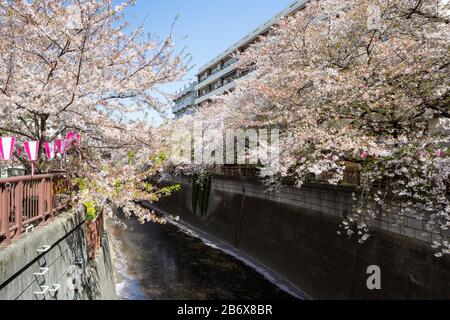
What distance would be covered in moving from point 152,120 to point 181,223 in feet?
72.7

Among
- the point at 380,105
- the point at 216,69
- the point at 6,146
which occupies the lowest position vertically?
the point at 6,146

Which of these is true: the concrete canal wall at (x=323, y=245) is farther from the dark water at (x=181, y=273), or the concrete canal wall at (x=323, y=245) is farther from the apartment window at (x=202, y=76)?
the apartment window at (x=202, y=76)

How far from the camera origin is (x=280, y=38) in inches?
585

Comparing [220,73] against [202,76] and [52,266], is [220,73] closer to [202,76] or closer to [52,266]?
[202,76]

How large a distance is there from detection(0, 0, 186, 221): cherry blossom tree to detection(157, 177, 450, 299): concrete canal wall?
282 inches

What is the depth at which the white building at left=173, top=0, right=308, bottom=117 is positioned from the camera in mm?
37475

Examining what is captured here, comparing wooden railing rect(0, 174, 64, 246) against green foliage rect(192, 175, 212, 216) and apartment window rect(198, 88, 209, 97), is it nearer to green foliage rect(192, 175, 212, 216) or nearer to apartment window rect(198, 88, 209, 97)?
green foliage rect(192, 175, 212, 216)

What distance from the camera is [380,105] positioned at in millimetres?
10086

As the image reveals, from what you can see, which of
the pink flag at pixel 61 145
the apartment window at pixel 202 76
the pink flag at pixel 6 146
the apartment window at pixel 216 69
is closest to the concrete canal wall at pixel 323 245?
the pink flag at pixel 61 145

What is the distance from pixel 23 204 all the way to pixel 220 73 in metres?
44.0

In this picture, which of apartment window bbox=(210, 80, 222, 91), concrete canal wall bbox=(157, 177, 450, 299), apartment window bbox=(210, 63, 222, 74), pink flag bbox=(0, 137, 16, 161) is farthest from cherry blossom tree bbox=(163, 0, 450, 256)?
apartment window bbox=(210, 63, 222, 74)

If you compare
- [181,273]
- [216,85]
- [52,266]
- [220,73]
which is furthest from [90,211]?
[216,85]
